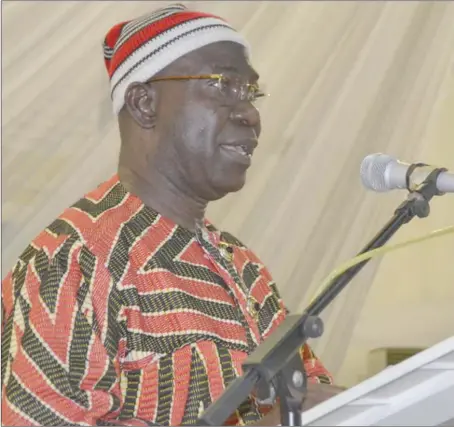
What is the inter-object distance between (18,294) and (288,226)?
1.56 m

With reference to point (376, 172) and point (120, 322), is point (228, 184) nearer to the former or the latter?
point (120, 322)

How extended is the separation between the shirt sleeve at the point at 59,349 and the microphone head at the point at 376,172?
525 millimetres

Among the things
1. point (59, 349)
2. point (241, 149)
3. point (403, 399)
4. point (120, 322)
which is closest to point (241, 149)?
point (241, 149)

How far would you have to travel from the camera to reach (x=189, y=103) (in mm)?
1977

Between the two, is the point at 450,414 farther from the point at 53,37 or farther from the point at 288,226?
the point at 53,37

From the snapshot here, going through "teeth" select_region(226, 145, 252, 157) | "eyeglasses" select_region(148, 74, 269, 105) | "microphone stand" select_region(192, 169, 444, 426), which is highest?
"eyeglasses" select_region(148, 74, 269, 105)

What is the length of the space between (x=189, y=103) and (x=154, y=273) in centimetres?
38

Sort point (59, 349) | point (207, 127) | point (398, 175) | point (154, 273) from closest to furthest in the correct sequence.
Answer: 1. point (398, 175)
2. point (59, 349)
3. point (154, 273)
4. point (207, 127)

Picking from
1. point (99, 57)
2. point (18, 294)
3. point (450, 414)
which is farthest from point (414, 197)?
point (99, 57)

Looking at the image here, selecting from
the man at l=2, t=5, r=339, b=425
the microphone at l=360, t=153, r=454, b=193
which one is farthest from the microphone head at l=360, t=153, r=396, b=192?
the man at l=2, t=5, r=339, b=425

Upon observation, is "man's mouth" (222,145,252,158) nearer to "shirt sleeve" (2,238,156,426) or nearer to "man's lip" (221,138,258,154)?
"man's lip" (221,138,258,154)

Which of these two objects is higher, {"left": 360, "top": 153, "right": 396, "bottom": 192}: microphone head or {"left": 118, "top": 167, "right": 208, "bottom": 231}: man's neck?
{"left": 360, "top": 153, "right": 396, "bottom": 192}: microphone head

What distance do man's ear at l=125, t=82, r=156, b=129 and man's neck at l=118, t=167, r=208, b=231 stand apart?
12 cm

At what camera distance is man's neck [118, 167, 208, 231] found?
77.8 inches
